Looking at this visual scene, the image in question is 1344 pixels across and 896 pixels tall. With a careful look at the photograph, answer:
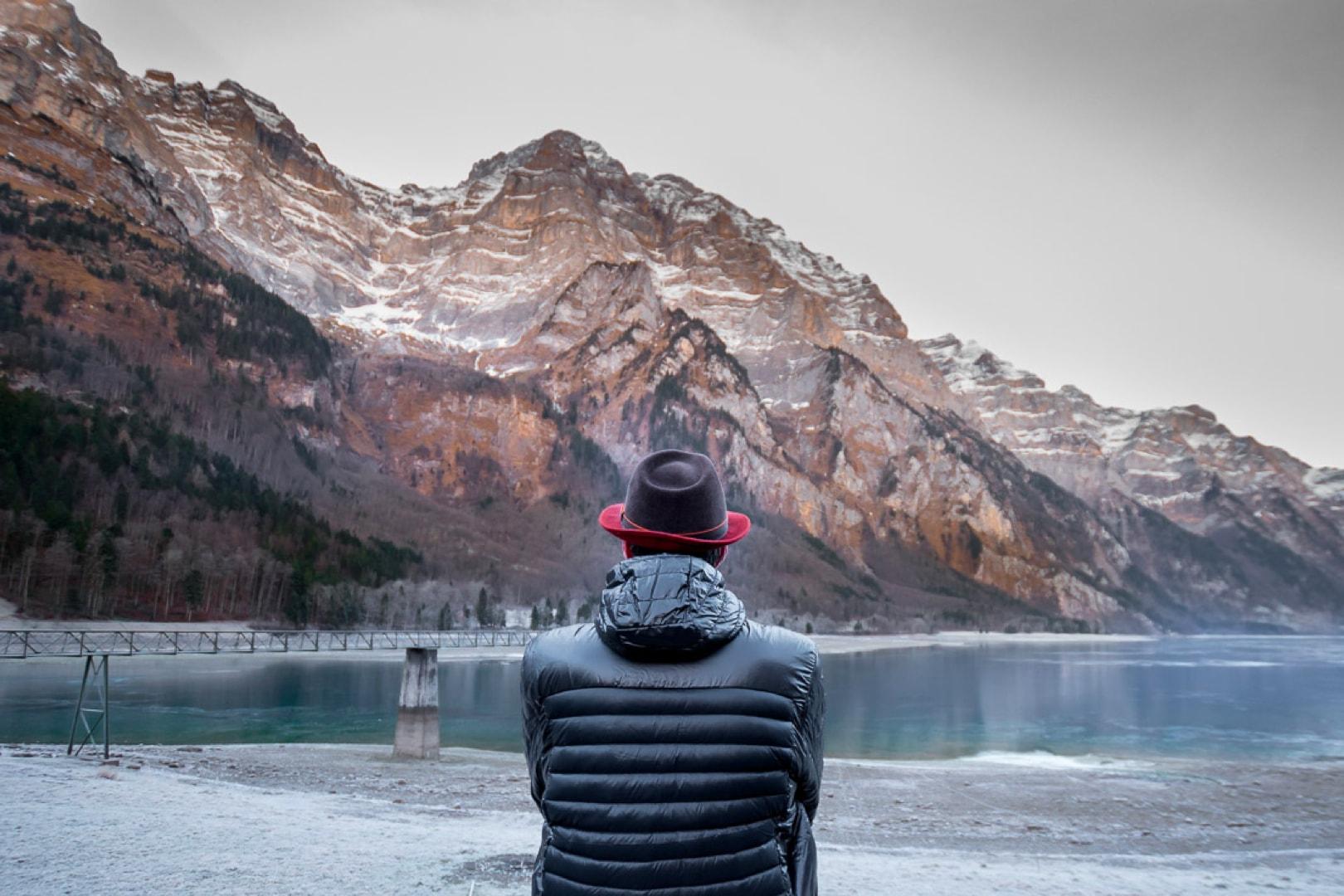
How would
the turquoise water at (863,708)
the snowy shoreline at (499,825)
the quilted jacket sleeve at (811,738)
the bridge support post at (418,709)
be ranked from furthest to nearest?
the turquoise water at (863,708) → the bridge support post at (418,709) → the snowy shoreline at (499,825) → the quilted jacket sleeve at (811,738)

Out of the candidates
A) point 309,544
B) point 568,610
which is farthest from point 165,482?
point 568,610

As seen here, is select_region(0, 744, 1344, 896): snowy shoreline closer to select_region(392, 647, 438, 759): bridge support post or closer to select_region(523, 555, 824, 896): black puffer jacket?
select_region(392, 647, 438, 759): bridge support post

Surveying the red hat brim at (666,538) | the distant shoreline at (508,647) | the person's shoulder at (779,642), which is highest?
the red hat brim at (666,538)

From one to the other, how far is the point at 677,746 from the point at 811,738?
43cm

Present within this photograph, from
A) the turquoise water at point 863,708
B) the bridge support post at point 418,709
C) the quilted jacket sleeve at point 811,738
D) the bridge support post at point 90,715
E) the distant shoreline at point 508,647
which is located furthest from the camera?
the distant shoreline at point 508,647

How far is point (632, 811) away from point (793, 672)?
24.3 inches

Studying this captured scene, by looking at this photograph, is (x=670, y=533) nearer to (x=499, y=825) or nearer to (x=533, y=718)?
(x=533, y=718)

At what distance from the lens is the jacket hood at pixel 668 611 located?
8.63 feet

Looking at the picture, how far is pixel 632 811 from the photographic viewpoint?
2.68 metres

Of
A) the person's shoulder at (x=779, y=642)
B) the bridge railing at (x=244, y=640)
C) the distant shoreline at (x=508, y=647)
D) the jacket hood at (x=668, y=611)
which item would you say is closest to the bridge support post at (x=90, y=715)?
the bridge railing at (x=244, y=640)

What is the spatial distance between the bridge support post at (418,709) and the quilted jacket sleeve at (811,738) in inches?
989

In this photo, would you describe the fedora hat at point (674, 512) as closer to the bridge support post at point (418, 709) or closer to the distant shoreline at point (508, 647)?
the distant shoreline at point (508, 647)

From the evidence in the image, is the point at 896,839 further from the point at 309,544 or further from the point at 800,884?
the point at 309,544

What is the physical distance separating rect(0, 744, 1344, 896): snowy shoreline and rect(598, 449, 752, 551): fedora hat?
791 centimetres
